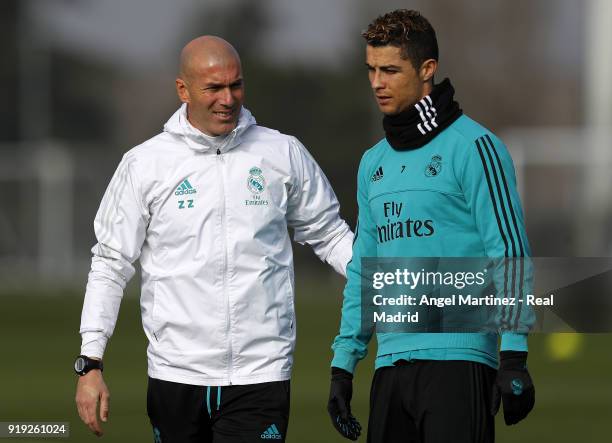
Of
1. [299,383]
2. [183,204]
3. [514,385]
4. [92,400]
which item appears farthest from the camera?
[299,383]

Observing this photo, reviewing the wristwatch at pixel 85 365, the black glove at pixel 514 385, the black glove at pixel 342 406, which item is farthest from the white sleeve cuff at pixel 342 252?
the black glove at pixel 514 385

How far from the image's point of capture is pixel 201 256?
5.95 m

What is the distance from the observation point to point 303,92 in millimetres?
46781

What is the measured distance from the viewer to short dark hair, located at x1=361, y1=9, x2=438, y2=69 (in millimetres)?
5320

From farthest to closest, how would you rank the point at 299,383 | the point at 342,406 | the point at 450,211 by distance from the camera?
the point at 299,383 < the point at 342,406 < the point at 450,211

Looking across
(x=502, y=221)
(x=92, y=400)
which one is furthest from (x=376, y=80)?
(x=92, y=400)

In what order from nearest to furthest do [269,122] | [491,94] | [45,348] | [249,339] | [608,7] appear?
[249,339] < [45,348] < [608,7] < [269,122] < [491,94]

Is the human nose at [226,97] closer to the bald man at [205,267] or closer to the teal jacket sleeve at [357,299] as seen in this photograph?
the bald man at [205,267]

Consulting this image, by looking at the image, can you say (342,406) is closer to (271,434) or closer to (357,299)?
(357,299)

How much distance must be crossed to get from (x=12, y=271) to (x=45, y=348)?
70.3ft

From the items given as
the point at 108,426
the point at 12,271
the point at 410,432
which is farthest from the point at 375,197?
the point at 12,271

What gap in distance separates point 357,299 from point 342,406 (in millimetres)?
415

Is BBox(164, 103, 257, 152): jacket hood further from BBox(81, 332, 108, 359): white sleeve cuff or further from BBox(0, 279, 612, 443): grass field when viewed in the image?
BBox(0, 279, 612, 443): grass field

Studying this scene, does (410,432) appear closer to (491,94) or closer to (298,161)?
(298,161)
